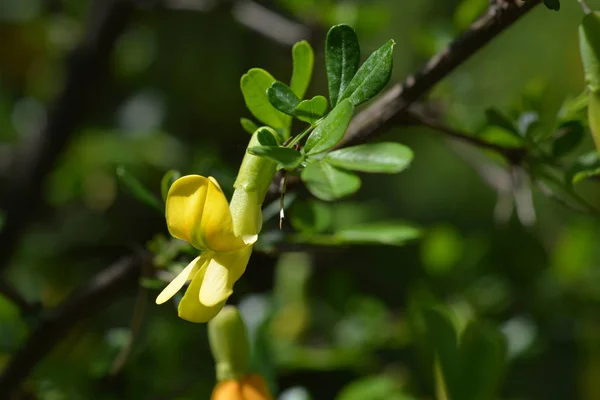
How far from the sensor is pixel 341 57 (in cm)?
42

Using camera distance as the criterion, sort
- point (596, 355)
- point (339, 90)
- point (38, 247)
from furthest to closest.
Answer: point (38, 247) → point (596, 355) → point (339, 90)

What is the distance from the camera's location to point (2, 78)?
4.44ft

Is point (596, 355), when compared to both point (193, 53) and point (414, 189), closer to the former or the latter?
point (414, 189)

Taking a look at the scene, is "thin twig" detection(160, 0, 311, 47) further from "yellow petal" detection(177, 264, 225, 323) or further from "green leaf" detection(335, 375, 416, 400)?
"yellow petal" detection(177, 264, 225, 323)

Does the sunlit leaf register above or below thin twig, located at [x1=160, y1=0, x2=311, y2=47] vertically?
above

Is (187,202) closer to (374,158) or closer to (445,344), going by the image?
(374,158)

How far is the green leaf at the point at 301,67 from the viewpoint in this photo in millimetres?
451

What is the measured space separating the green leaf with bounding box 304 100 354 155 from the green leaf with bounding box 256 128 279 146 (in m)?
0.02

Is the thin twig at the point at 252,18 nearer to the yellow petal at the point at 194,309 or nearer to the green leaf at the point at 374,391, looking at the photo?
the green leaf at the point at 374,391

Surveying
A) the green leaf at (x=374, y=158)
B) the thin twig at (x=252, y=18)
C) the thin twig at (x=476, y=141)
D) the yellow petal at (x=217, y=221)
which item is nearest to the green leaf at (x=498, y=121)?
the thin twig at (x=476, y=141)

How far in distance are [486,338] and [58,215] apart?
1.00m

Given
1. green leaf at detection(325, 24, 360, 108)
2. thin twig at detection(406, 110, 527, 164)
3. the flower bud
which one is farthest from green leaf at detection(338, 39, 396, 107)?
the flower bud

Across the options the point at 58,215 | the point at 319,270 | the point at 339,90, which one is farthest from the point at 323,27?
the point at 58,215

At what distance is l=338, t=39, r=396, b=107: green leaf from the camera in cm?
40
